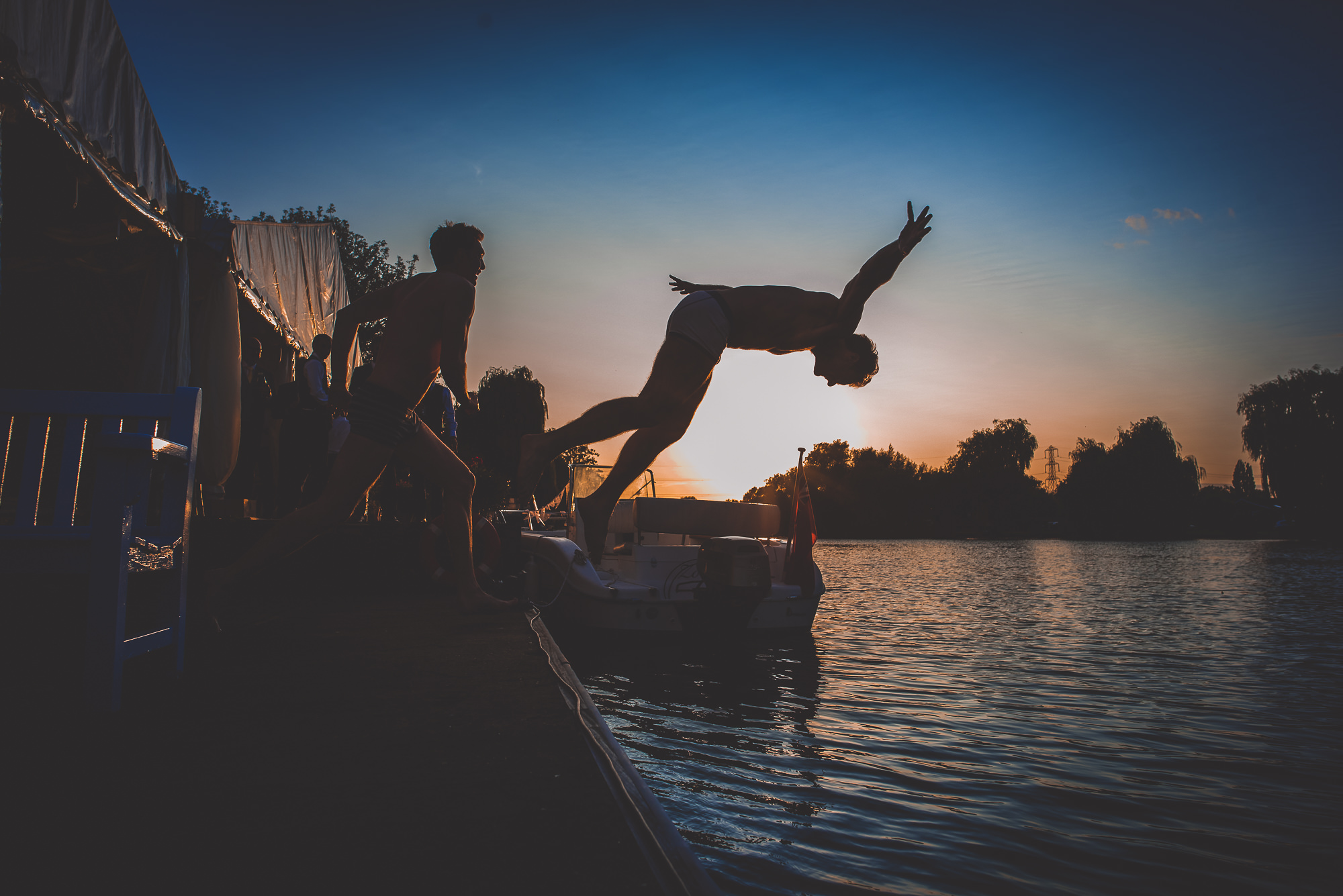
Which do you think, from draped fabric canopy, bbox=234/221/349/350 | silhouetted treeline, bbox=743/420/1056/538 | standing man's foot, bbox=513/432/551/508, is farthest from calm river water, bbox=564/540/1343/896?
silhouetted treeline, bbox=743/420/1056/538

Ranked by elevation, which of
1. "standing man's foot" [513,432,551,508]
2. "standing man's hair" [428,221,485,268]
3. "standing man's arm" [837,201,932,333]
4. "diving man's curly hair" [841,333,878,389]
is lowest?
Result: "standing man's foot" [513,432,551,508]

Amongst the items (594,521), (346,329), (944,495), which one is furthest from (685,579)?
(944,495)

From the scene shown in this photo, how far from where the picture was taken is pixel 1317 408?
153ft

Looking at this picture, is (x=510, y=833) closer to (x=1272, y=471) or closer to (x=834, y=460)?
(x=1272, y=471)

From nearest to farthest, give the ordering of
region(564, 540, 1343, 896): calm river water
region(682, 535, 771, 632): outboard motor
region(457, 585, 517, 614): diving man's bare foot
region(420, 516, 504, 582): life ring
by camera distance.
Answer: region(564, 540, 1343, 896): calm river water
region(457, 585, 517, 614): diving man's bare foot
region(420, 516, 504, 582): life ring
region(682, 535, 771, 632): outboard motor

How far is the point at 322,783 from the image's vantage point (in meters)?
1.59

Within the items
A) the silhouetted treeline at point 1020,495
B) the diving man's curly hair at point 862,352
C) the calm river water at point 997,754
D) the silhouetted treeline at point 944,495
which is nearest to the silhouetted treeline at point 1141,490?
the silhouetted treeline at point 1020,495

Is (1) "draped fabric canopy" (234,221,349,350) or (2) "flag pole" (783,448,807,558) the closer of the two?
(2) "flag pole" (783,448,807,558)

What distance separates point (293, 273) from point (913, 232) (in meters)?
10.8

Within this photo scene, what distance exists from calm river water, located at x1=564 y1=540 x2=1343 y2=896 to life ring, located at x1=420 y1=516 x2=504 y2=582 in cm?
128

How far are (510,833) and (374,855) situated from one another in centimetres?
23

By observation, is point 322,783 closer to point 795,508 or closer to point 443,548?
point 443,548

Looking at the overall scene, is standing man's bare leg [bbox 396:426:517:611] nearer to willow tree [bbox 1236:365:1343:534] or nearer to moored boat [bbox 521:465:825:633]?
moored boat [bbox 521:465:825:633]

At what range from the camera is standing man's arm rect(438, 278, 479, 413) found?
3869mm
